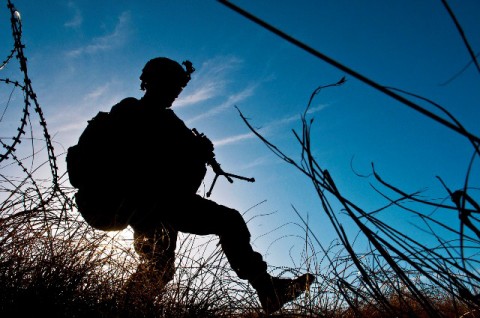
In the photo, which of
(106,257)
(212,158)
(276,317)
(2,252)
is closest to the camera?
(276,317)

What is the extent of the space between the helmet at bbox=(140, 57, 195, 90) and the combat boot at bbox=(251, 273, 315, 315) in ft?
6.72

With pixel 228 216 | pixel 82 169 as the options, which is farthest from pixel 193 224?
pixel 82 169

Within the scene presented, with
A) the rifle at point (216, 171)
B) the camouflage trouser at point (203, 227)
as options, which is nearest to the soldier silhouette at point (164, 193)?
the camouflage trouser at point (203, 227)

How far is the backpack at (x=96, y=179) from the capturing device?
106 inches

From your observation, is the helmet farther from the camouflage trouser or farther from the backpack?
the camouflage trouser

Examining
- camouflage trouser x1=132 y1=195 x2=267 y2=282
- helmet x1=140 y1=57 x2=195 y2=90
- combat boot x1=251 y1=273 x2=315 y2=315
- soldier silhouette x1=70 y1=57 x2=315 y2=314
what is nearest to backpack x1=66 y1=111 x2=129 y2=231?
soldier silhouette x1=70 y1=57 x2=315 y2=314

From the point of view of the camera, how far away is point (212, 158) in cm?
370

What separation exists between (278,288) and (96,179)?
5.23ft

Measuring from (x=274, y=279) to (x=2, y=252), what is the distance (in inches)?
70.1

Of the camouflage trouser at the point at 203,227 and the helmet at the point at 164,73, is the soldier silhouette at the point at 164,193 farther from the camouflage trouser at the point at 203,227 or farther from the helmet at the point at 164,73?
the helmet at the point at 164,73

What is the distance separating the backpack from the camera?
2697 mm

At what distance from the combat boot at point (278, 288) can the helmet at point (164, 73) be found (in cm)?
205

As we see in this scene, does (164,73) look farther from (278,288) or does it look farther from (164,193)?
(278,288)

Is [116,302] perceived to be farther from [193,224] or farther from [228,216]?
→ [228,216]
